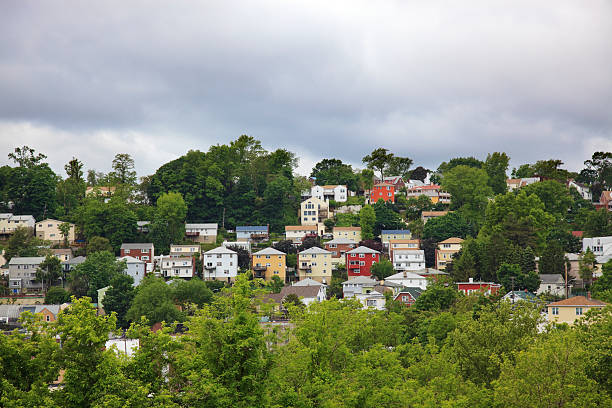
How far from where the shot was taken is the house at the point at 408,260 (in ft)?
248

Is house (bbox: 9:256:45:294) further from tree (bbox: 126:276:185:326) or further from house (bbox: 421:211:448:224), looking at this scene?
house (bbox: 421:211:448:224)

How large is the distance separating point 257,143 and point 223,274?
97.6 feet

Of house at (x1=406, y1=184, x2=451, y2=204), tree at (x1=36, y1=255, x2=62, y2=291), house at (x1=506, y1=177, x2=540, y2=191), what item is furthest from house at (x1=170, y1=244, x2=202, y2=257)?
house at (x1=506, y1=177, x2=540, y2=191)

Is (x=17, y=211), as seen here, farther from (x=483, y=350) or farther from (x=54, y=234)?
(x=483, y=350)

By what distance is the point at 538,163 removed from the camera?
103500 mm

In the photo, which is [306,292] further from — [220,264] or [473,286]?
[473,286]

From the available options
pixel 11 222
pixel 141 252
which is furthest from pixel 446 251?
pixel 11 222

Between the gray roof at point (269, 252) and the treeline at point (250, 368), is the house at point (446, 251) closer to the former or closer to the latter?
the gray roof at point (269, 252)

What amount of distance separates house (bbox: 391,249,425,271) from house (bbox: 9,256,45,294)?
118 ft

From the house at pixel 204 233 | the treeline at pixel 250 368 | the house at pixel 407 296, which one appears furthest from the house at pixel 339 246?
the treeline at pixel 250 368

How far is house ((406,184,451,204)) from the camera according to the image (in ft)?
317

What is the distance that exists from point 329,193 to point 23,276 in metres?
41.2

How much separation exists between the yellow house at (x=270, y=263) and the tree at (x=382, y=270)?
368 inches

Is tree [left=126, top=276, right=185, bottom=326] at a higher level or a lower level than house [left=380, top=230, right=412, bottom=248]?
lower
